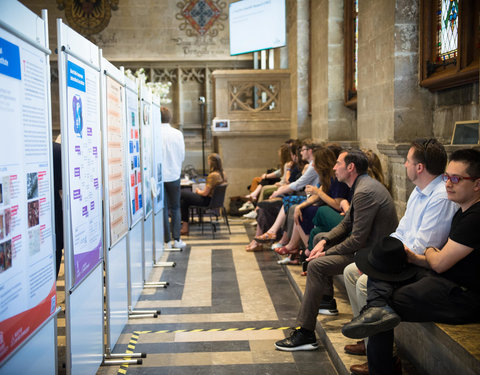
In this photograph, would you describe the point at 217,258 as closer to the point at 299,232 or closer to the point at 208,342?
the point at 299,232

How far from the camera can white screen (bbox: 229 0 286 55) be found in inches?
416

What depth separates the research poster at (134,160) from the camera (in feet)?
14.0

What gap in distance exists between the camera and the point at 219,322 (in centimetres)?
432

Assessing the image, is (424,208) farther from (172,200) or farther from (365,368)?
(172,200)

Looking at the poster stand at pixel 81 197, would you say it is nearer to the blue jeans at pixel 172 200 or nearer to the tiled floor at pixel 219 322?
the tiled floor at pixel 219 322

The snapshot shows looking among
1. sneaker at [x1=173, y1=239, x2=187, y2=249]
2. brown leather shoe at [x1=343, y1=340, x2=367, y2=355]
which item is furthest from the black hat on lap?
sneaker at [x1=173, y1=239, x2=187, y2=249]

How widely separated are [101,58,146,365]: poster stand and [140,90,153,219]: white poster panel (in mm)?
883

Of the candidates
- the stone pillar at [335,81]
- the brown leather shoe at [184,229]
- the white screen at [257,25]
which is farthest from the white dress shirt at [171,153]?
the white screen at [257,25]

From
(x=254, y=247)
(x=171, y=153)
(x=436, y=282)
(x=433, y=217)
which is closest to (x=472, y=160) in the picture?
(x=433, y=217)

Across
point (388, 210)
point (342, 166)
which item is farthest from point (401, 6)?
point (388, 210)

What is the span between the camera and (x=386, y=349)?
2.73m

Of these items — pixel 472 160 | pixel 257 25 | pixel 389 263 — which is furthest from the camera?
pixel 257 25

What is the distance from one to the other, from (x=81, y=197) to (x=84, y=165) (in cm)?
18

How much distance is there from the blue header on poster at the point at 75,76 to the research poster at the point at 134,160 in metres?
1.31
